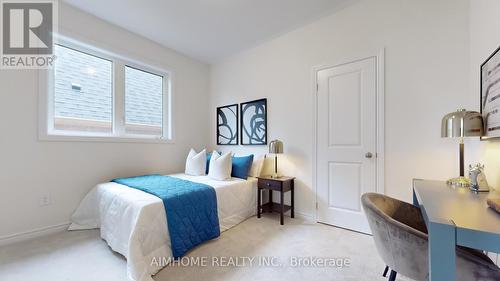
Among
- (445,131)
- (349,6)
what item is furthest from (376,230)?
(349,6)

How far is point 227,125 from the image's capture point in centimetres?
373

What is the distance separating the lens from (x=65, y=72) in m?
2.50

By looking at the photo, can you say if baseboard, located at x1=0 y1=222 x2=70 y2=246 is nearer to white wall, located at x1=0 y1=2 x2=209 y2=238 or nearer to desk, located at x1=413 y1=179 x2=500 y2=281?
white wall, located at x1=0 y1=2 x2=209 y2=238

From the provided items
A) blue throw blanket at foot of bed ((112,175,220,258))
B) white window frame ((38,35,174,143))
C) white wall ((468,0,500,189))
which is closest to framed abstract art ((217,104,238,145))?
white window frame ((38,35,174,143))

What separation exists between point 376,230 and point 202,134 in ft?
11.1

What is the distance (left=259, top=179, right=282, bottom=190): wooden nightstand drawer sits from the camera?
2.68m

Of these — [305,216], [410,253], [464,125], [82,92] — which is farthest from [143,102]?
[464,125]

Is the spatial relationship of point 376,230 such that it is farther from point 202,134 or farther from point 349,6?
point 202,134

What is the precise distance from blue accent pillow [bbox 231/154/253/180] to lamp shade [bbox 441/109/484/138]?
7.09ft

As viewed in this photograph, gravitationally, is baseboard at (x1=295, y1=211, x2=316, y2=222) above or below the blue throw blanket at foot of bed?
below

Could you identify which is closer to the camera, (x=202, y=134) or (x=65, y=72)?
(x=65, y=72)

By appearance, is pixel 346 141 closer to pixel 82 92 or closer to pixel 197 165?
pixel 197 165

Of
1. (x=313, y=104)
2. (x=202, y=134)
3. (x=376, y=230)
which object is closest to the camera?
(x=376, y=230)

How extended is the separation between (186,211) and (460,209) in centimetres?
189
